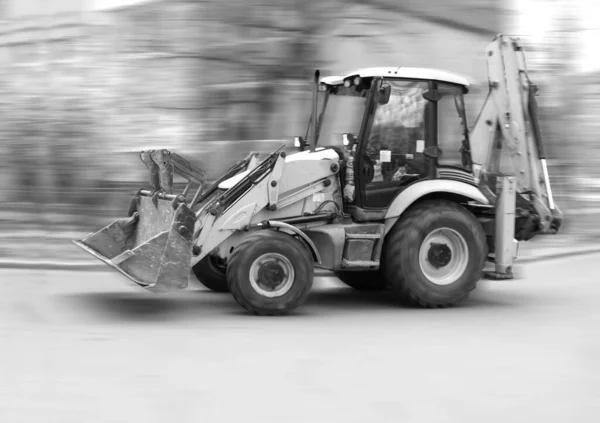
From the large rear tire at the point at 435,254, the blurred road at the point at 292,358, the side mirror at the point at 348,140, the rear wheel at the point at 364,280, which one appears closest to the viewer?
the blurred road at the point at 292,358

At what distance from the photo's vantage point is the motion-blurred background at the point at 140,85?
1527 cm

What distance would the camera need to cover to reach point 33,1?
Result: 1631cm

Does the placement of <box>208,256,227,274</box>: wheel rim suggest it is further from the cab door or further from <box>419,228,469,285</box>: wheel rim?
<box>419,228,469,285</box>: wheel rim

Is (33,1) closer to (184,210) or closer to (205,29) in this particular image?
(205,29)

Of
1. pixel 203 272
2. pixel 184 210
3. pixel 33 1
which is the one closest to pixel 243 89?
pixel 33 1

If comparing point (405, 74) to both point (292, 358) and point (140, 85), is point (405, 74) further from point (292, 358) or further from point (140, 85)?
point (140, 85)

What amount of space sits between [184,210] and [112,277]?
3294mm

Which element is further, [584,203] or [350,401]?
[584,203]

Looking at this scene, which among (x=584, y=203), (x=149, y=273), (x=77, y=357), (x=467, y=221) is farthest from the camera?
(x=584, y=203)

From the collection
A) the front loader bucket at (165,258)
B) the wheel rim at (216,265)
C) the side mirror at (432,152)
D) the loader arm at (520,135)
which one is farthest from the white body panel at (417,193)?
the front loader bucket at (165,258)

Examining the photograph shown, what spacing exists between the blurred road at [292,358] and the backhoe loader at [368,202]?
1.44 feet

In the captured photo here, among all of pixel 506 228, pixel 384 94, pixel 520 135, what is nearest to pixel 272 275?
pixel 384 94

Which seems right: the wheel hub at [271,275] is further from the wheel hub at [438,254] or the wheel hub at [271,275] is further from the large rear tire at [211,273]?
the wheel hub at [438,254]

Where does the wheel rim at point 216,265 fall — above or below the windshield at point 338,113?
below
